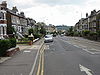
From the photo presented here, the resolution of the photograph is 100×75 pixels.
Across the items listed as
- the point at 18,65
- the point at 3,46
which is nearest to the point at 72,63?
the point at 18,65

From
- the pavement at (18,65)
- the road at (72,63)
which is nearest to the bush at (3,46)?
the pavement at (18,65)

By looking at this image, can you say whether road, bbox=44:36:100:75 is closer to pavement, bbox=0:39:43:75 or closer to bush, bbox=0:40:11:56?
pavement, bbox=0:39:43:75

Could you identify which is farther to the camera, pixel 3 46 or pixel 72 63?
pixel 3 46

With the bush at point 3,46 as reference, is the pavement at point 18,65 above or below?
below

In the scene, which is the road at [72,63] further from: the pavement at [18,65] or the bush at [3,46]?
the bush at [3,46]

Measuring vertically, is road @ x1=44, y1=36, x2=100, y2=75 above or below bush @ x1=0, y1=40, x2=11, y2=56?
below

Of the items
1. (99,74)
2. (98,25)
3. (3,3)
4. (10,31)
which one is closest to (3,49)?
(99,74)

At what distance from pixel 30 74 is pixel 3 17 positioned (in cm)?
3980

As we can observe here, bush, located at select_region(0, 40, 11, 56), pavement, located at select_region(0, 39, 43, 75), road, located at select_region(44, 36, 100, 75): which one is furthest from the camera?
bush, located at select_region(0, 40, 11, 56)

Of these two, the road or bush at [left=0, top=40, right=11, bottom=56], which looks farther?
bush at [left=0, top=40, right=11, bottom=56]

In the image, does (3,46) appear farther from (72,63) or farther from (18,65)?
(72,63)

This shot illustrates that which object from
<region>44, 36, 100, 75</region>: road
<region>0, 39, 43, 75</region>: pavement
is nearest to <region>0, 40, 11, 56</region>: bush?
<region>0, 39, 43, 75</region>: pavement

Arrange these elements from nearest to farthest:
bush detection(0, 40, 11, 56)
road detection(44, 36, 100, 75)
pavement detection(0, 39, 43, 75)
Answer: road detection(44, 36, 100, 75) → pavement detection(0, 39, 43, 75) → bush detection(0, 40, 11, 56)

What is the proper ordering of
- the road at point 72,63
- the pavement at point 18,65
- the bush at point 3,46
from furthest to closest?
the bush at point 3,46 < the pavement at point 18,65 < the road at point 72,63
